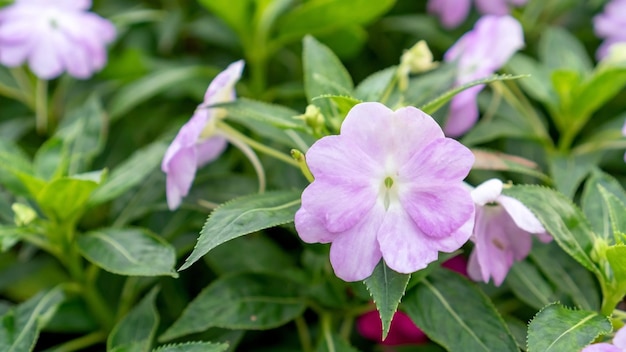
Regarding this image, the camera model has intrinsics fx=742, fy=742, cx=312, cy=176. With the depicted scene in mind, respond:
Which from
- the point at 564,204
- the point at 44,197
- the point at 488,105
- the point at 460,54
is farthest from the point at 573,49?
the point at 44,197

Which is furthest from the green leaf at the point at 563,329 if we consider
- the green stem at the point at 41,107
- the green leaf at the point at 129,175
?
the green stem at the point at 41,107

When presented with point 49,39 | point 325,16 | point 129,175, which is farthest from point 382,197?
point 49,39

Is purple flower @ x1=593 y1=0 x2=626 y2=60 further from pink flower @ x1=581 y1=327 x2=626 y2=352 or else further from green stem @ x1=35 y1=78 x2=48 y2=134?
green stem @ x1=35 y1=78 x2=48 y2=134

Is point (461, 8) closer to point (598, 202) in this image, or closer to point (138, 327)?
point (598, 202)

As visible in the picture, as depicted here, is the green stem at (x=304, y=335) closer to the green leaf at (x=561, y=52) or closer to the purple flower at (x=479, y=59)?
the purple flower at (x=479, y=59)

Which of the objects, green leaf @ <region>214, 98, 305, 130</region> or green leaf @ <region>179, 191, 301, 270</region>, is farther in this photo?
green leaf @ <region>214, 98, 305, 130</region>

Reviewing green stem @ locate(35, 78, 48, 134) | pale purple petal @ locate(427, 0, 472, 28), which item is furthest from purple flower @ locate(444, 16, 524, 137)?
green stem @ locate(35, 78, 48, 134)
